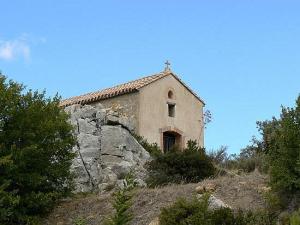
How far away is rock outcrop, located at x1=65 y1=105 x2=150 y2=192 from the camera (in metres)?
23.4

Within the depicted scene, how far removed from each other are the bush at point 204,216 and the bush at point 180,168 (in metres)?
7.30

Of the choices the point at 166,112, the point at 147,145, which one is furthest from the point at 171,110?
the point at 147,145

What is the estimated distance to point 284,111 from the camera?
1365 centimetres

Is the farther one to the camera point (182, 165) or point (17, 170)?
point (182, 165)

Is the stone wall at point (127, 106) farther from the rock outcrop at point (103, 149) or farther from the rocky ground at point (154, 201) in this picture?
the rocky ground at point (154, 201)

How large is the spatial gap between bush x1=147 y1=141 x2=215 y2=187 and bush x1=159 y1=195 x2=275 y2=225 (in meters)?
7.30

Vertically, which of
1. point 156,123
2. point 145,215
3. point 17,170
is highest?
point 156,123

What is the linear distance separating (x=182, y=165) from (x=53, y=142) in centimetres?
512

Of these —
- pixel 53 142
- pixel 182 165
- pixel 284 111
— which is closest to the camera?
pixel 284 111

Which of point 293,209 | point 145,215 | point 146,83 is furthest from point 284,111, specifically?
point 146,83

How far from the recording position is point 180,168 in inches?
792

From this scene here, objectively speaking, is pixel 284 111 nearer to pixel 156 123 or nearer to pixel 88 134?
pixel 88 134

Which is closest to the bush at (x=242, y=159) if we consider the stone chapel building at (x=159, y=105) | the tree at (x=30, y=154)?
the stone chapel building at (x=159, y=105)

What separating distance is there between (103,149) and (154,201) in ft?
35.0
